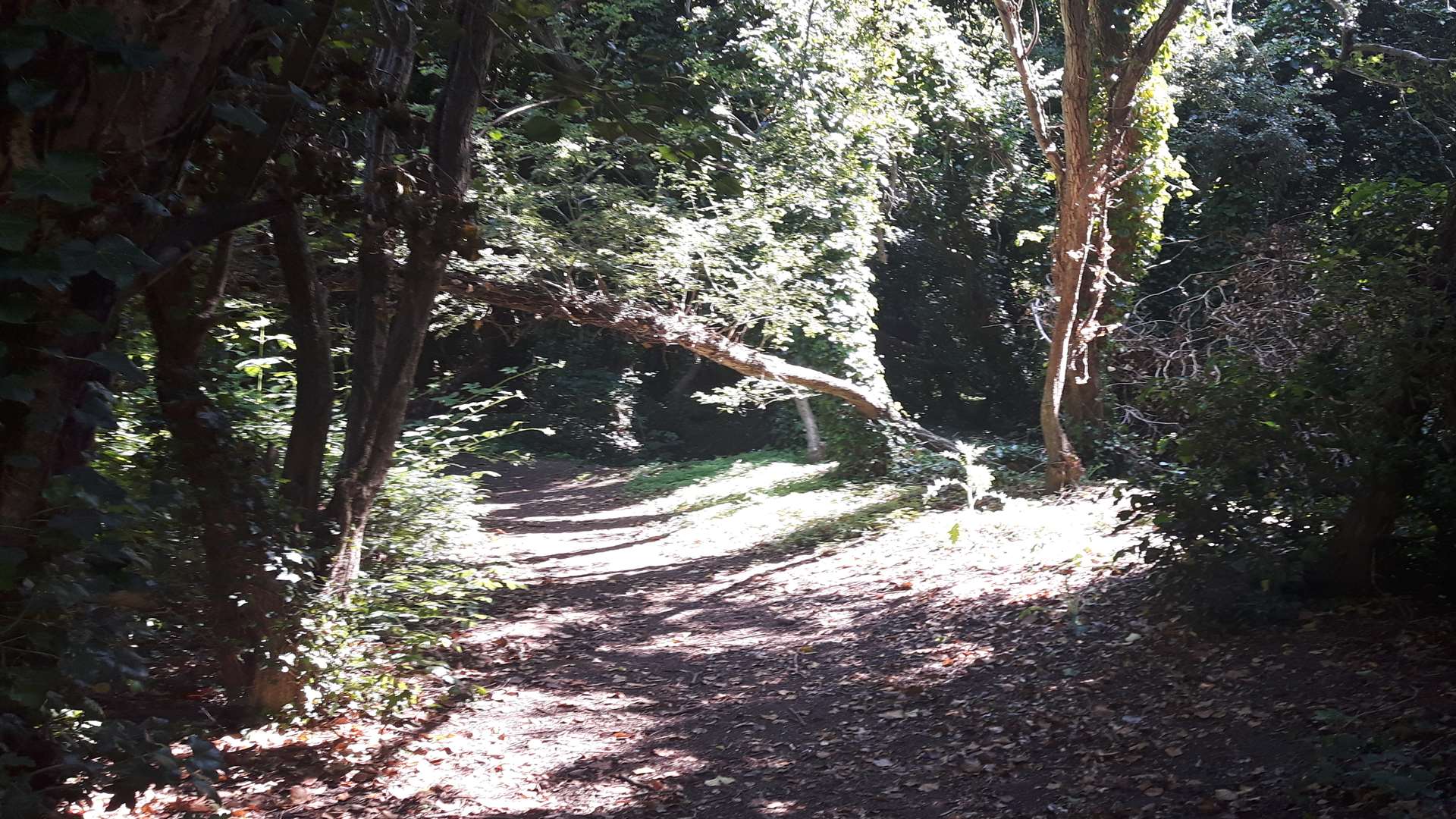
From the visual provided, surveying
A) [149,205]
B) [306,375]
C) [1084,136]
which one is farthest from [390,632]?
[1084,136]

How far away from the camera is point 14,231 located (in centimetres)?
173

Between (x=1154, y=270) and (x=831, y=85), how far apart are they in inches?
257

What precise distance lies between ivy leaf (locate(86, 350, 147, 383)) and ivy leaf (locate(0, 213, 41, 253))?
8.8 inches

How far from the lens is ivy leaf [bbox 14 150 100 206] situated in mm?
1734

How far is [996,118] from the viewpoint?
1662 cm

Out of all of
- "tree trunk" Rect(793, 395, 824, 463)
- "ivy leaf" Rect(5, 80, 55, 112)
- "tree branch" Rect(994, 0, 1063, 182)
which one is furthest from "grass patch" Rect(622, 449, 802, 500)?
"ivy leaf" Rect(5, 80, 55, 112)

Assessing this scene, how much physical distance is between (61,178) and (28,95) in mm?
175

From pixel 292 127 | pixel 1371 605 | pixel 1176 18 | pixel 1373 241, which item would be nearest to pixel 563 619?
pixel 292 127

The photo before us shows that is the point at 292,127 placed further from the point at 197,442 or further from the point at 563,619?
the point at 563,619

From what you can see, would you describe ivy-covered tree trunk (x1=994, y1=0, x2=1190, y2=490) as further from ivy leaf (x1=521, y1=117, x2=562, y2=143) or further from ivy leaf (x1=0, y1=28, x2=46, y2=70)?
ivy leaf (x1=0, y1=28, x2=46, y2=70)

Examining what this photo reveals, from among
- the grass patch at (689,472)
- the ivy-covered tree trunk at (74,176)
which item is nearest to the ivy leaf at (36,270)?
the ivy-covered tree trunk at (74,176)

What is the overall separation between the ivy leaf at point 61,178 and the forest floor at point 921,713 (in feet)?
11.1

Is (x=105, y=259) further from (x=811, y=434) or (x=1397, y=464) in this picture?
(x=811, y=434)

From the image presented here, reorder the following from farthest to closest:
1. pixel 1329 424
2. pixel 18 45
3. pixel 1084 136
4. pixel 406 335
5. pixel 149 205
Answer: pixel 1084 136 < pixel 406 335 < pixel 1329 424 < pixel 149 205 < pixel 18 45
